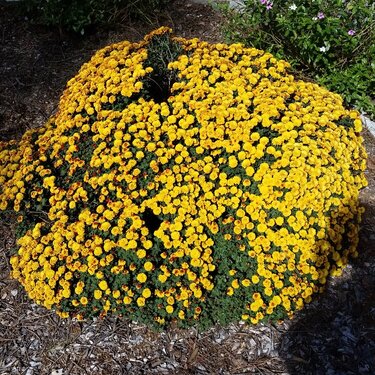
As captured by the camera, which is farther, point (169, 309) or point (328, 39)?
point (328, 39)

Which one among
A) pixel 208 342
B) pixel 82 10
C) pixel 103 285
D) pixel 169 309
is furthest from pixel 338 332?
pixel 82 10

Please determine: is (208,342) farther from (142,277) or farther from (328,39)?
(328,39)

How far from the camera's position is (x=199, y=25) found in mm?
5512

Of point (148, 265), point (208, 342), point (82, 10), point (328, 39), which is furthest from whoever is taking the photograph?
point (82, 10)

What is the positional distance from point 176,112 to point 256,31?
2.06 m

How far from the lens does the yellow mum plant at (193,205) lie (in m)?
2.90

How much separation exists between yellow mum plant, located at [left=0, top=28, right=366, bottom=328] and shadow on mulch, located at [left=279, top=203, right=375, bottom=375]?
0.15m

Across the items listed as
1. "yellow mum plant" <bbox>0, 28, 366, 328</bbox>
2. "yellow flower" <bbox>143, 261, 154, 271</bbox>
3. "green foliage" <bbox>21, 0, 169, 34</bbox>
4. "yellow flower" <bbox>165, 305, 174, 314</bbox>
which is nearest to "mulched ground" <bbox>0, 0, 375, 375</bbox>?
"yellow mum plant" <bbox>0, 28, 366, 328</bbox>

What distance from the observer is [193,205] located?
114 inches

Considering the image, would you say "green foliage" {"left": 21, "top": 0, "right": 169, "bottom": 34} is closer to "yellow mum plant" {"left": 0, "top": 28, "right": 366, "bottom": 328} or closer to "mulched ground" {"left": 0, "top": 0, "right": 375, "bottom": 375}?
"yellow mum plant" {"left": 0, "top": 28, "right": 366, "bottom": 328}

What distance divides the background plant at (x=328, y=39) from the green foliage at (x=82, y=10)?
1.42 metres

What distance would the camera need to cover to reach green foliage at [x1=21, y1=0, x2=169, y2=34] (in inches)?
212

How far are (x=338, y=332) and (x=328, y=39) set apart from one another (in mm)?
2333

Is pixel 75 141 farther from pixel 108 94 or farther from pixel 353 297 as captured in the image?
pixel 353 297
